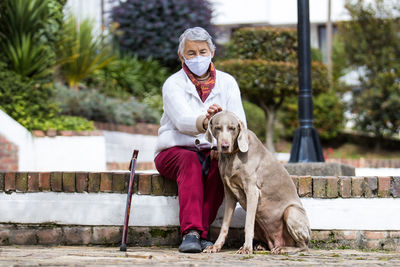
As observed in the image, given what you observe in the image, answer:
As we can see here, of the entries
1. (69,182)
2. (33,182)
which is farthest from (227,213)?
(33,182)

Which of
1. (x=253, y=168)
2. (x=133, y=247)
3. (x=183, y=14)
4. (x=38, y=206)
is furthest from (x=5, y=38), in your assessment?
(x=183, y=14)

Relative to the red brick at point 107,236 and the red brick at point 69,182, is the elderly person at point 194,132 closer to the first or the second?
the red brick at point 107,236

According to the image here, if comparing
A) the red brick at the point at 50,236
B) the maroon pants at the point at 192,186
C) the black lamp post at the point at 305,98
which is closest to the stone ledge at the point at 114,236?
the red brick at the point at 50,236

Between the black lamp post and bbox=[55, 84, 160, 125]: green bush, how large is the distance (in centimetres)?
445

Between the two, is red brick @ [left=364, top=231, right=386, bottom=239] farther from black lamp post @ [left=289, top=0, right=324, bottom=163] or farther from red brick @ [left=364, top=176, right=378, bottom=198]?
black lamp post @ [left=289, top=0, right=324, bottom=163]

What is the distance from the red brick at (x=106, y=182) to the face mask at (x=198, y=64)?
0.94 metres

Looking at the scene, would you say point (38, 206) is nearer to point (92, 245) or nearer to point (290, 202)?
point (92, 245)

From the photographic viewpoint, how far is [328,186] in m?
4.20

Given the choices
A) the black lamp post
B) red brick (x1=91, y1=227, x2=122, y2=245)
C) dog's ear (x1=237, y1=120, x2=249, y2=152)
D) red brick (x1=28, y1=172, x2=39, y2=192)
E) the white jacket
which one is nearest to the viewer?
dog's ear (x1=237, y1=120, x2=249, y2=152)

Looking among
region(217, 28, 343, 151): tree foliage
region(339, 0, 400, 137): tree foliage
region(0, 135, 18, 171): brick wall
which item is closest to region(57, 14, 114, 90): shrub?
region(217, 28, 343, 151): tree foliage

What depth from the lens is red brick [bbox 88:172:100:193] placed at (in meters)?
4.33

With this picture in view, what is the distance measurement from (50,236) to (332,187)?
78.7 inches

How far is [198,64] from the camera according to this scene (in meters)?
4.13

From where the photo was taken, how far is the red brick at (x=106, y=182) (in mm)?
4316
